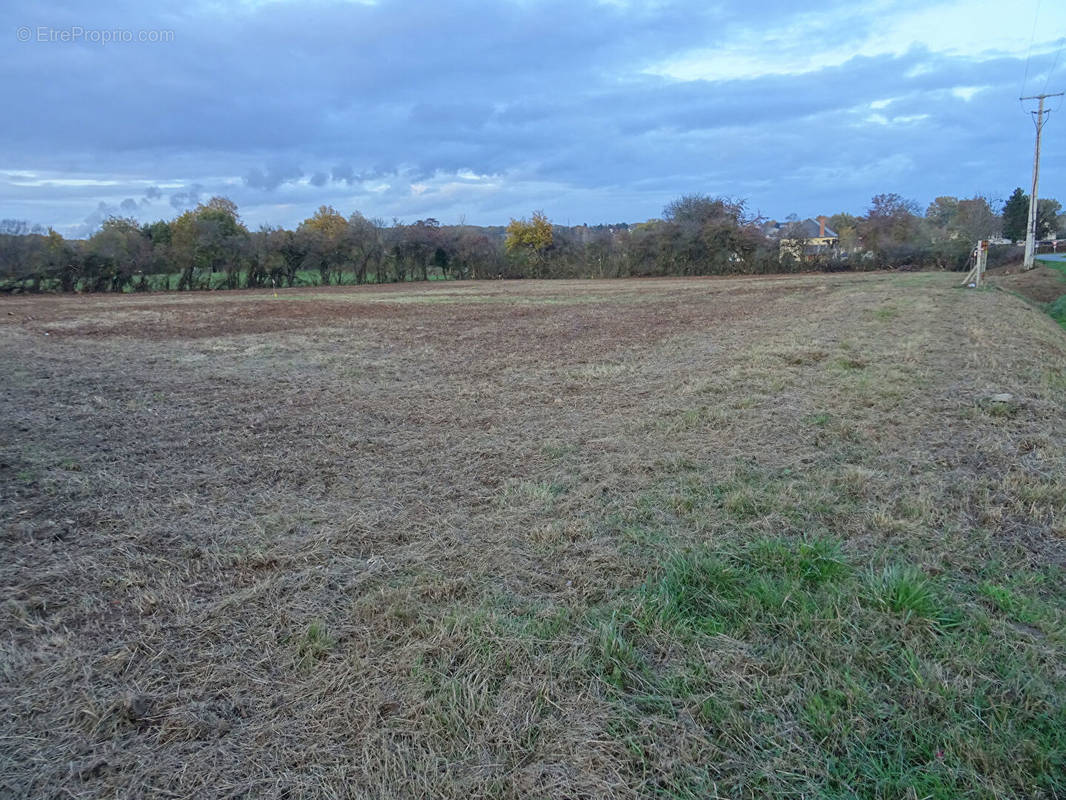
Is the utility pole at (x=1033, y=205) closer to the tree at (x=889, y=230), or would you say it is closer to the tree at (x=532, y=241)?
the tree at (x=889, y=230)

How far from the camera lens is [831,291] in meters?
21.9

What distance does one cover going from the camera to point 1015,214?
47.3 metres

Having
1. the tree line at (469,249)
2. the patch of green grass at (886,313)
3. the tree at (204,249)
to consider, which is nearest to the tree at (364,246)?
the tree line at (469,249)

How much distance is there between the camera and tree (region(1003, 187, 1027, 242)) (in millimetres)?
47031

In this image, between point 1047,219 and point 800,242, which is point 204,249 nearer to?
point 800,242

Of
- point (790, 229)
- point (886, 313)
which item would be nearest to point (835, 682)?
point (886, 313)

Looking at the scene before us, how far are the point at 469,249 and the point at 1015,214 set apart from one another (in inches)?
1642

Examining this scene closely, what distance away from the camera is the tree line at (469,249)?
30906 millimetres

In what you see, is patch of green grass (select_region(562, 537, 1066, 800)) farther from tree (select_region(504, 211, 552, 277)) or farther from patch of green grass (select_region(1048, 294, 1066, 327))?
tree (select_region(504, 211, 552, 277))

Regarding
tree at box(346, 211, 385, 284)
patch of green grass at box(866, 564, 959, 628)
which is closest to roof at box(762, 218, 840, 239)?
tree at box(346, 211, 385, 284)

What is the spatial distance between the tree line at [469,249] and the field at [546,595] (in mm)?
29755

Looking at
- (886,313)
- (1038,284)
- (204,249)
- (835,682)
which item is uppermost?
(204,249)

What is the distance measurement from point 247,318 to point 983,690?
18337mm

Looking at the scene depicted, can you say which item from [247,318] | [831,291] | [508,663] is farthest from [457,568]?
[831,291]
